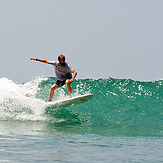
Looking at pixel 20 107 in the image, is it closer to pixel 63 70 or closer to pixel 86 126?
pixel 63 70

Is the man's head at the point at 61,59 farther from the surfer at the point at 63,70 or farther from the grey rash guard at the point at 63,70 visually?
the grey rash guard at the point at 63,70

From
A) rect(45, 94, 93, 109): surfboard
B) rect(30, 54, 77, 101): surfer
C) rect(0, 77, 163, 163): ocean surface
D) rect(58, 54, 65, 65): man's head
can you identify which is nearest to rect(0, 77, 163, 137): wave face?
rect(0, 77, 163, 163): ocean surface

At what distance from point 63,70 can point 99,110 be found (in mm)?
4756

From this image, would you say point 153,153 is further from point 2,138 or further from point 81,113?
point 81,113

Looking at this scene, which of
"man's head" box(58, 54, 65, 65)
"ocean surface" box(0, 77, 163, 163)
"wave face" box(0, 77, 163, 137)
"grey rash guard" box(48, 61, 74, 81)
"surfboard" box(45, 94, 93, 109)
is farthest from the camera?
"surfboard" box(45, 94, 93, 109)

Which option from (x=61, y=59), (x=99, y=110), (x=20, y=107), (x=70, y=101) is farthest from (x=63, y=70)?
(x=99, y=110)

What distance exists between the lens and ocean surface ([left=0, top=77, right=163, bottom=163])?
585cm

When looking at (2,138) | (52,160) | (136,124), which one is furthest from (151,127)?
(52,160)

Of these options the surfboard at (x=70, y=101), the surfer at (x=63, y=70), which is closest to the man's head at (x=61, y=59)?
the surfer at (x=63, y=70)

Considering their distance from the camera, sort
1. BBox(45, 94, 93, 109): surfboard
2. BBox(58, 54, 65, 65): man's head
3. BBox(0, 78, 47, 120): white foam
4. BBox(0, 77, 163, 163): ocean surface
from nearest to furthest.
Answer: BBox(0, 77, 163, 163): ocean surface < BBox(58, 54, 65, 65): man's head < BBox(45, 94, 93, 109): surfboard < BBox(0, 78, 47, 120): white foam

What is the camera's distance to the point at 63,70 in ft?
38.0

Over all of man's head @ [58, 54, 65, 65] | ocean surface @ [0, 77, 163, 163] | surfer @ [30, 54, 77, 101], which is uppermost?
man's head @ [58, 54, 65, 65]

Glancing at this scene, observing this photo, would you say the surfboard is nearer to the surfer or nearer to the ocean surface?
the ocean surface

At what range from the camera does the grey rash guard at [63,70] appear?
1149 centimetres
